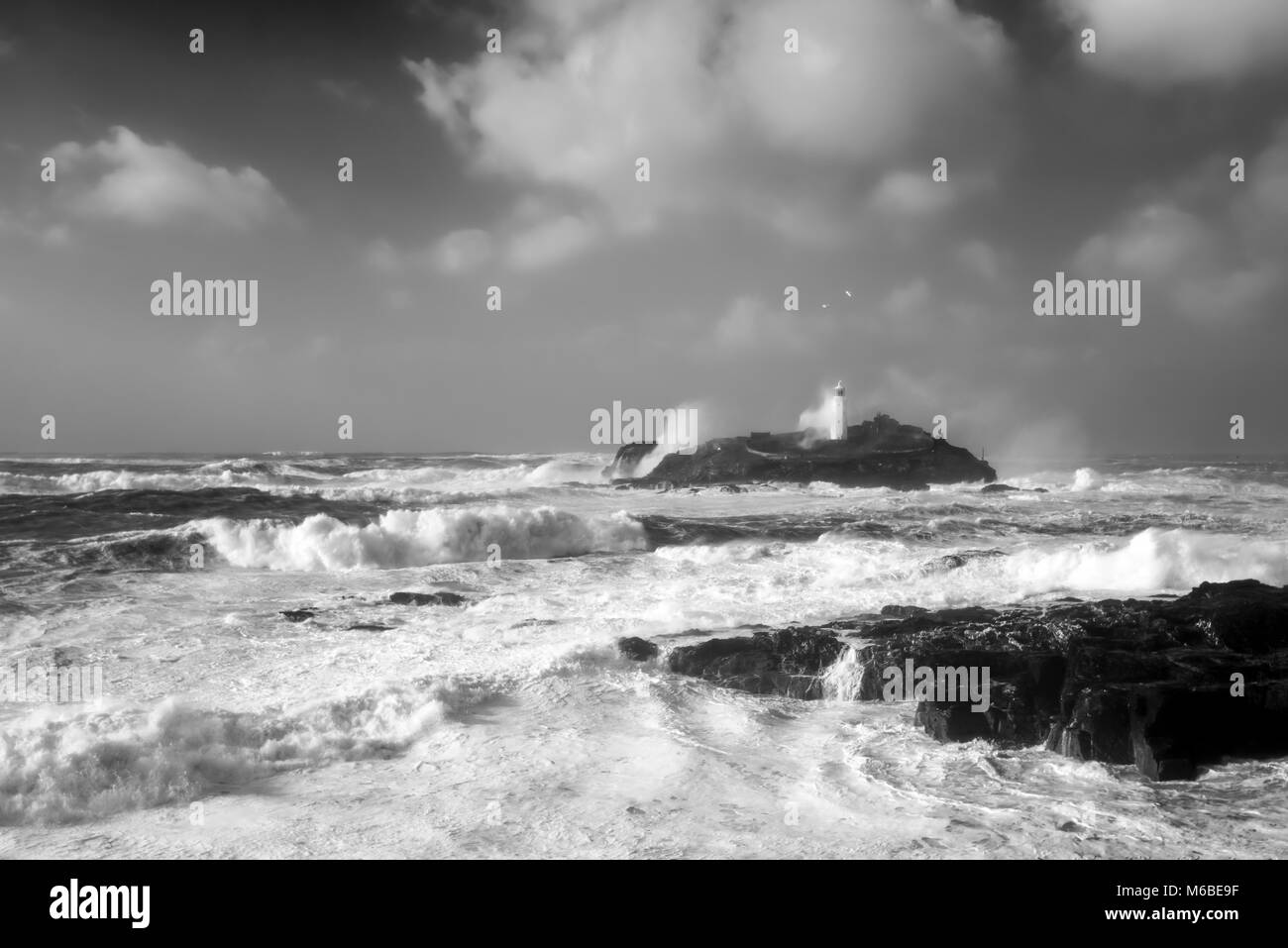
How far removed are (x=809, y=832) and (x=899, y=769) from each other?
5.32 feet

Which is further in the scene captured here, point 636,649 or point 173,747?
point 636,649

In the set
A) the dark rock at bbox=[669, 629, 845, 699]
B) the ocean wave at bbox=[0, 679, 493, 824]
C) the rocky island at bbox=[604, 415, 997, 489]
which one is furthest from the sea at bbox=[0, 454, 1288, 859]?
the rocky island at bbox=[604, 415, 997, 489]

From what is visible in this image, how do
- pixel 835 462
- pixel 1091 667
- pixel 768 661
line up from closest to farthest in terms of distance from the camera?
pixel 1091 667, pixel 768 661, pixel 835 462

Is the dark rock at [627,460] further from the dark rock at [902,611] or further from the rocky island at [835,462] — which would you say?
the dark rock at [902,611]

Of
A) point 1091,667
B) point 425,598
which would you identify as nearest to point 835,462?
point 425,598

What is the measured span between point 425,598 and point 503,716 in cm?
599

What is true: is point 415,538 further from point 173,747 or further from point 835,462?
point 835,462

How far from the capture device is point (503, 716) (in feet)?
26.2

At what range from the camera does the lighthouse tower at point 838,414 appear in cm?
5991

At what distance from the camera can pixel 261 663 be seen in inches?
380

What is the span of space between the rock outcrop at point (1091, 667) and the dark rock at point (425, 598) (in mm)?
5185

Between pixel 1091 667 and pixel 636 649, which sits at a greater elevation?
pixel 1091 667
